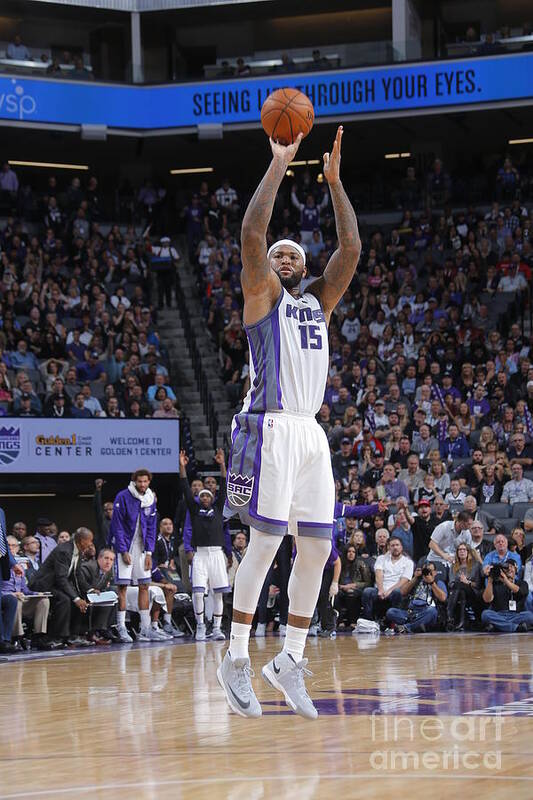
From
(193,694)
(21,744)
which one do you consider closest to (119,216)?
(193,694)

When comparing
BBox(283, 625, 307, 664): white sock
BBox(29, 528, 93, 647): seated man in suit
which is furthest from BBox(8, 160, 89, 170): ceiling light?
BBox(283, 625, 307, 664): white sock

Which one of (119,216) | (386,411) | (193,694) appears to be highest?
(119,216)

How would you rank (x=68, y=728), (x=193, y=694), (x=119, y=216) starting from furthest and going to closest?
(x=119, y=216), (x=193, y=694), (x=68, y=728)

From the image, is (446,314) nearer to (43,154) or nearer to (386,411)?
(386,411)

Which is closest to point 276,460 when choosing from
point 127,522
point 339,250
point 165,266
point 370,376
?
point 339,250

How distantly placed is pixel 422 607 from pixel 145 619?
3549mm

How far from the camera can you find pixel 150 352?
23172 mm

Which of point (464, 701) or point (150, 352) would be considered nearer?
point (464, 701)

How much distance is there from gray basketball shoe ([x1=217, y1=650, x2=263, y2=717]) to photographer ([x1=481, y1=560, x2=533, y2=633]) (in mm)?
9631

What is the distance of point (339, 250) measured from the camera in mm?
6848

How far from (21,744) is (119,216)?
23.7 m

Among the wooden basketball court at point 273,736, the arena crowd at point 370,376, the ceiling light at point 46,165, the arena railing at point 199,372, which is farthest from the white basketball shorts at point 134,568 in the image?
the ceiling light at point 46,165

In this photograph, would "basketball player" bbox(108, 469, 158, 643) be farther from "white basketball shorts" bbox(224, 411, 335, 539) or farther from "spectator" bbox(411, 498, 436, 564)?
"white basketball shorts" bbox(224, 411, 335, 539)

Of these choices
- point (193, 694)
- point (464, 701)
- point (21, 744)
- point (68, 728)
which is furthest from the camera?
point (193, 694)
